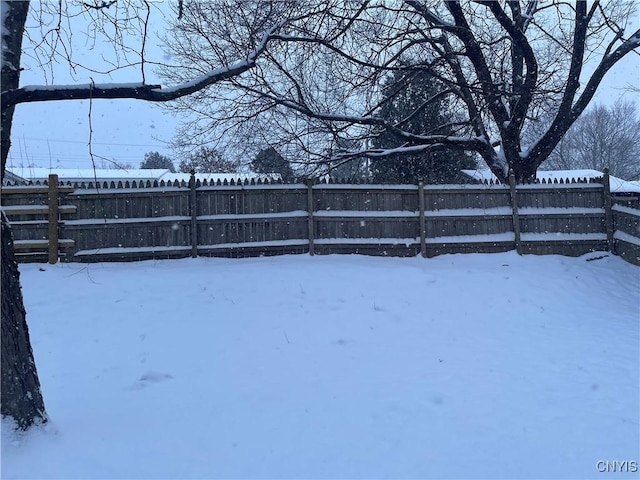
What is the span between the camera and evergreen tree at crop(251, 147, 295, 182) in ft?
45.6

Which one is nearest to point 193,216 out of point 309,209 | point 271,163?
point 309,209

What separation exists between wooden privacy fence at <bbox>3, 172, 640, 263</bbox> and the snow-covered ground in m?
0.84

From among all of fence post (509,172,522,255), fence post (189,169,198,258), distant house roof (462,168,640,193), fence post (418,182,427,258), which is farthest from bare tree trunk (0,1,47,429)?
distant house roof (462,168,640,193)

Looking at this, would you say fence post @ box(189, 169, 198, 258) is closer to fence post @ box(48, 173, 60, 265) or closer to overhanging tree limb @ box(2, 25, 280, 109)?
fence post @ box(48, 173, 60, 265)

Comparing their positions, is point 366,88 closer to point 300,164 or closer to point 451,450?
point 300,164

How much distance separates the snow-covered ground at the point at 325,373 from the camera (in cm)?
338

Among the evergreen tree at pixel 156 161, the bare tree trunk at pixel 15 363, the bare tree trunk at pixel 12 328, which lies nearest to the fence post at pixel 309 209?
the bare tree trunk at pixel 12 328

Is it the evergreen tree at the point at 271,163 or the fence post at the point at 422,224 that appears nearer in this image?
the fence post at the point at 422,224

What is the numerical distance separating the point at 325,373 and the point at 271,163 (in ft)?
33.2

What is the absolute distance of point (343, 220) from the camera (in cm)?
1019

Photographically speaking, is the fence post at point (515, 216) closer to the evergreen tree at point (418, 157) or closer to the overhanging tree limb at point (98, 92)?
the evergreen tree at point (418, 157)

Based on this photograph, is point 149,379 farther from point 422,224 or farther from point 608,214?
point 608,214

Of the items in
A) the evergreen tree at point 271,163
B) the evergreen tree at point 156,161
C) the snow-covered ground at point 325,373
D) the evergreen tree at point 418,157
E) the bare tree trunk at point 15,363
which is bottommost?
the snow-covered ground at point 325,373

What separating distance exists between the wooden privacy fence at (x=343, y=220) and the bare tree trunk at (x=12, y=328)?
236 inches
